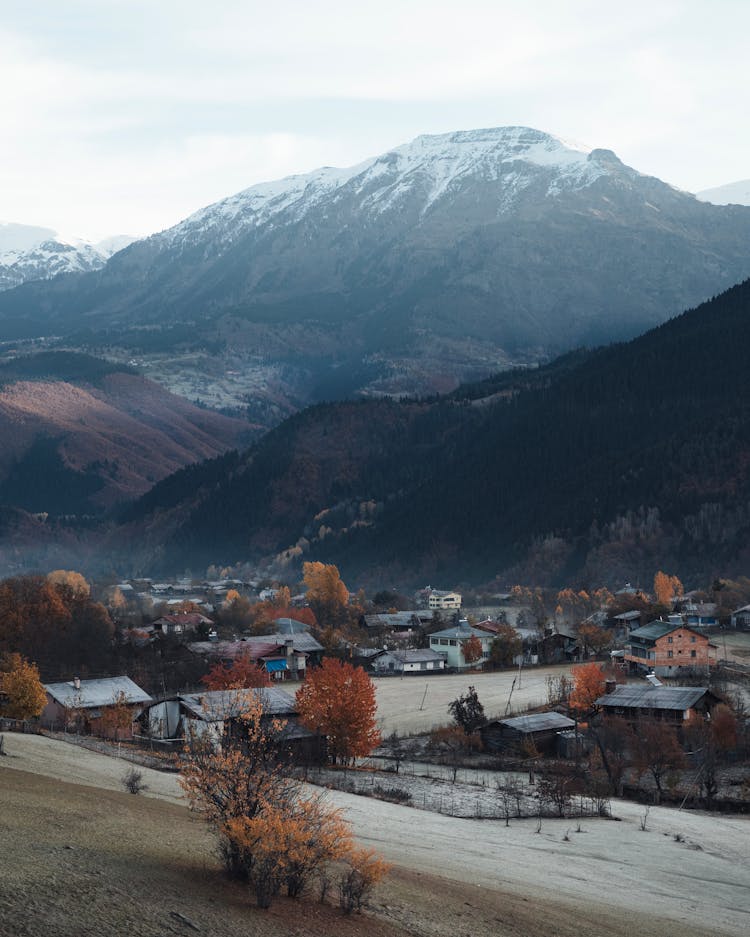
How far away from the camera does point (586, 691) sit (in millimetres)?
81750

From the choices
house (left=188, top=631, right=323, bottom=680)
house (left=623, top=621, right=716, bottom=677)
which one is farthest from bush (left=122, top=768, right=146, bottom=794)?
house (left=623, top=621, right=716, bottom=677)

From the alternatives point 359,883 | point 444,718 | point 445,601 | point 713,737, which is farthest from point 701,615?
point 359,883

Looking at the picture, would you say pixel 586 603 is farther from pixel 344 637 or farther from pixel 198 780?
pixel 198 780

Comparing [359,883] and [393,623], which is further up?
[393,623]

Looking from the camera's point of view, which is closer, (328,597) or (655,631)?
(655,631)

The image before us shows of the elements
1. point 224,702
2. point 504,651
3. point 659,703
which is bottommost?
point 224,702

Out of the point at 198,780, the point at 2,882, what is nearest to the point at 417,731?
the point at 198,780

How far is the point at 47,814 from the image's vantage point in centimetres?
3194

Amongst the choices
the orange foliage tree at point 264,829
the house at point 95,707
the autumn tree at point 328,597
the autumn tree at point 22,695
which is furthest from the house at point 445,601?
the orange foliage tree at point 264,829

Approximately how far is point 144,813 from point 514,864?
12478 mm

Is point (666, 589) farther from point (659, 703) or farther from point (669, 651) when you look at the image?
Result: point (659, 703)

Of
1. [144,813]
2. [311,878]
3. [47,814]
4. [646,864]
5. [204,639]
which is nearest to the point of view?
[311,878]

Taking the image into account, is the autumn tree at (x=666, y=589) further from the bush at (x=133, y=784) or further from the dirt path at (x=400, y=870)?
the bush at (x=133, y=784)

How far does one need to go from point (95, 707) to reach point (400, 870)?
45267mm
